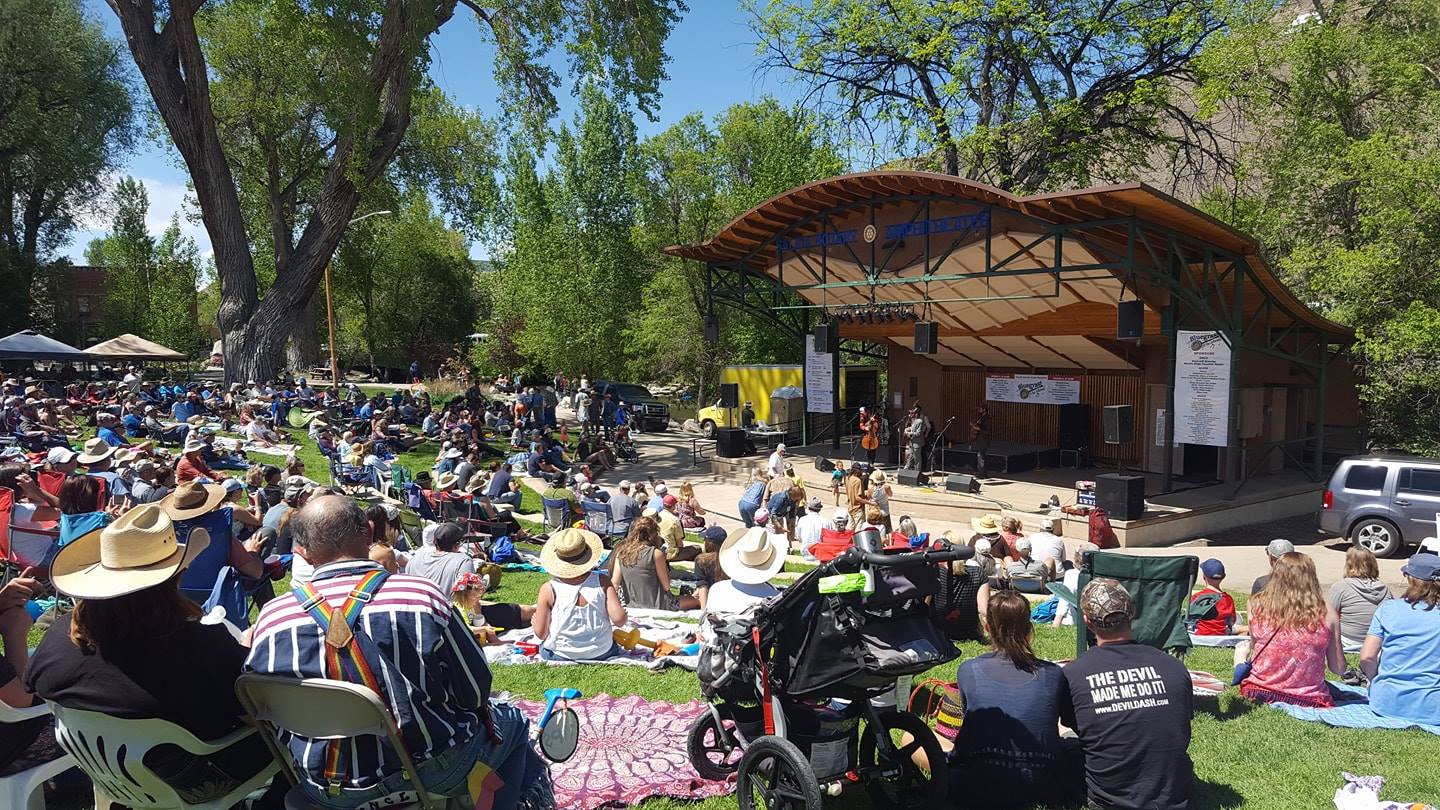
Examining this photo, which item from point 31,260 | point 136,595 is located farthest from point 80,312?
point 136,595

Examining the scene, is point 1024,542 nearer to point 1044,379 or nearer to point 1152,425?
point 1152,425

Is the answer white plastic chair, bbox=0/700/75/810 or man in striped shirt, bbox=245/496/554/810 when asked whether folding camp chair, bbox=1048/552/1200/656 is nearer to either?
man in striped shirt, bbox=245/496/554/810

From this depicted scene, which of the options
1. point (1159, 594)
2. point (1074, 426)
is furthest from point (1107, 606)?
point (1074, 426)

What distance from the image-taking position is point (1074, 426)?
20.7 metres

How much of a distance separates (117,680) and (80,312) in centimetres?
5330

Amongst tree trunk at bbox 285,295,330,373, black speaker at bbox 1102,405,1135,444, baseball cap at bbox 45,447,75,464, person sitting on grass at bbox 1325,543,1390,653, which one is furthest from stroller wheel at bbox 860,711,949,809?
tree trunk at bbox 285,295,330,373

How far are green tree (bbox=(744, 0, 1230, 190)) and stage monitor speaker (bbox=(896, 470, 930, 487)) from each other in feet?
36.2

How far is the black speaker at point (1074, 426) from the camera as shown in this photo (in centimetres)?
2069

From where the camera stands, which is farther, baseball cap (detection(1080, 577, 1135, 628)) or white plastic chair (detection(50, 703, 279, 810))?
baseball cap (detection(1080, 577, 1135, 628))

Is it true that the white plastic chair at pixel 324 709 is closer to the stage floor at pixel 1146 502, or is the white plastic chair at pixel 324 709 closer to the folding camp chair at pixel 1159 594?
the folding camp chair at pixel 1159 594

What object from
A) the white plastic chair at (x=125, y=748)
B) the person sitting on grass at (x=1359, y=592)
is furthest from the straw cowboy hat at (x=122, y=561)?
the person sitting on grass at (x=1359, y=592)

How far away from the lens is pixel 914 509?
1725 cm

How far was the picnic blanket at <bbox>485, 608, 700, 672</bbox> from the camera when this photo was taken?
6121 mm

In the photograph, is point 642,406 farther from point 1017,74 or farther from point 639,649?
point 639,649
